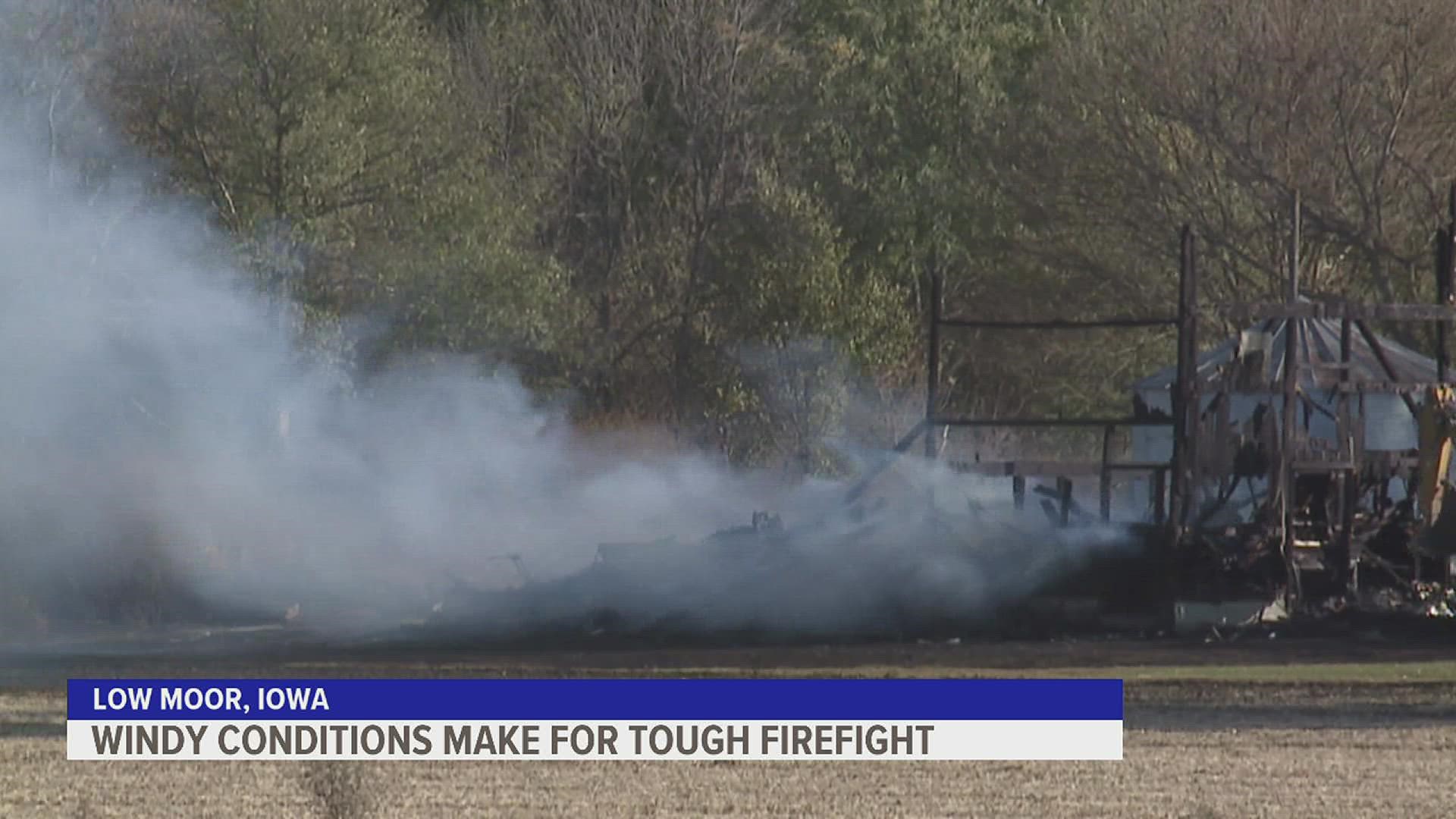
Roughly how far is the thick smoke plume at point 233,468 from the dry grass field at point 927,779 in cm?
871

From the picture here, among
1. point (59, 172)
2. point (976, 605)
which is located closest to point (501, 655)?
point (976, 605)

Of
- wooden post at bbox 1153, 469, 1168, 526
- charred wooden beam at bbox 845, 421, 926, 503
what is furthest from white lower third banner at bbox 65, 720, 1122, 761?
charred wooden beam at bbox 845, 421, 926, 503

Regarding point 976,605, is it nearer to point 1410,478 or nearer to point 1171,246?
point 1410,478

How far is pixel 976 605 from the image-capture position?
30094mm

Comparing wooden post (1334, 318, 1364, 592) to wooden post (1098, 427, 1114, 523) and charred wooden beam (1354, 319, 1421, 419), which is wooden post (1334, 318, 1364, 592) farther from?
wooden post (1098, 427, 1114, 523)

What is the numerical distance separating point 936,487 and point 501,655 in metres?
7.01

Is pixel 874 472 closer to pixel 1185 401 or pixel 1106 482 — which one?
pixel 1106 482

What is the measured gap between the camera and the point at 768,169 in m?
57.2

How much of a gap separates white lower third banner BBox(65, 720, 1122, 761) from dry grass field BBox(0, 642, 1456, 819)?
0.15 meters

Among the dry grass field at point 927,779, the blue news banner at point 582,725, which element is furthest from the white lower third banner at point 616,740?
the dry grass field at point 927,779

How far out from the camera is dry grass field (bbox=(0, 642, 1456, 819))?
16.4 meters

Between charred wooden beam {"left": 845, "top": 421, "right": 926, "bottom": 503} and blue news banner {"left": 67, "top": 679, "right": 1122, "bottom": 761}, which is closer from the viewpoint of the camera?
blue news banner {"left": 67, "top": 679, "right": 1122, "bottom": 761}

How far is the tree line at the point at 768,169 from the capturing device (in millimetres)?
39562

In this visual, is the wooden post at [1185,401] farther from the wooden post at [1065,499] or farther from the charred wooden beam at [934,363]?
the charred wooden beam at [934,363]
